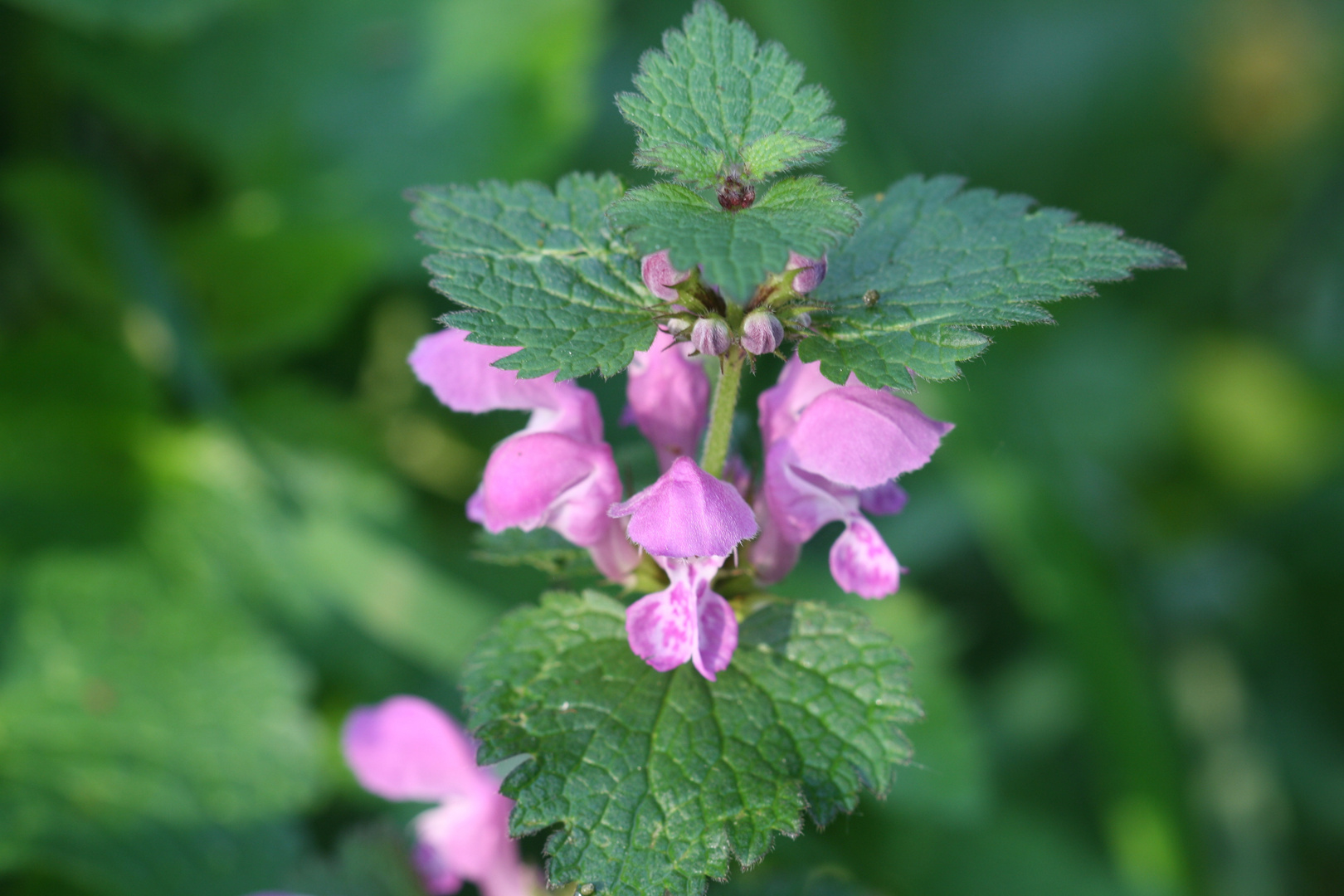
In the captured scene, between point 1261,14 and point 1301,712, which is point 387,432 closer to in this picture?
point 1301,712

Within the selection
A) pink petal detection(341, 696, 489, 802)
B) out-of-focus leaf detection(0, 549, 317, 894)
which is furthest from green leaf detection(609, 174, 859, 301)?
out-of-focus leaf detection(0, 549, 317, 894)

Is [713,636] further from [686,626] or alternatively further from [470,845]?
[470,845]

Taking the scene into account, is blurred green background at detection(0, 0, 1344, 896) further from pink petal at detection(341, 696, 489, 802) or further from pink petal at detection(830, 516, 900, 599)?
pink petal at detection(830, 516, 900, 599)

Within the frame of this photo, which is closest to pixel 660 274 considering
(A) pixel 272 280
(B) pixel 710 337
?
(B) pixel 710 337

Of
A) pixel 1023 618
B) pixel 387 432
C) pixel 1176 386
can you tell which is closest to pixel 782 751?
pixel 387 432

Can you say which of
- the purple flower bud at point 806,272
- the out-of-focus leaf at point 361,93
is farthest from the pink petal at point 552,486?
the out-of-focus leaf at point 361,93
